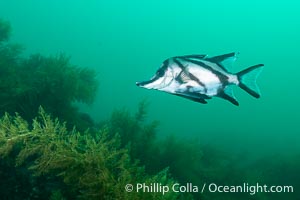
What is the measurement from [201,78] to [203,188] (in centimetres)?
533

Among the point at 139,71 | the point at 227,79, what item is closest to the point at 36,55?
the point at 227,79

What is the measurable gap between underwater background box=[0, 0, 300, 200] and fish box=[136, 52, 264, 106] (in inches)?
65.2

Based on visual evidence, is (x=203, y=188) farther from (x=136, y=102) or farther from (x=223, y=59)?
(x=136, y=102)

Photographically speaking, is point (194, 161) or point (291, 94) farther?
point (291, 94)

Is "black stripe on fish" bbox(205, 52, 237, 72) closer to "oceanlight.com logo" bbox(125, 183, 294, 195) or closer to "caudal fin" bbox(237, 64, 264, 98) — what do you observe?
"caudal fin" bbox(237, 64, 264, 98)

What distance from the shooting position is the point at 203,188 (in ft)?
24.3

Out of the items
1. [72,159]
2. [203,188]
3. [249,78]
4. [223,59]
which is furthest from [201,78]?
[203,188]

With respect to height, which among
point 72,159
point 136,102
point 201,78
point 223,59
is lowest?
point 72,159

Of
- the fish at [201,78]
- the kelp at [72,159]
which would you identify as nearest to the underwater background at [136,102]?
the kelp at [72,159]

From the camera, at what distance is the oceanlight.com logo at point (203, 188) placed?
378cm

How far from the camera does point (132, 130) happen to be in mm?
→ 9688

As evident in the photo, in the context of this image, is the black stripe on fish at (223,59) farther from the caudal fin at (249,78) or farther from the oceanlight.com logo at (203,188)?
the oceanlight.com logo at (203,188)

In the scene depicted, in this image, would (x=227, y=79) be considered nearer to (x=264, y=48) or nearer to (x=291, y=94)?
(x=291, y=94)

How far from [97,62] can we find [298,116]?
125 ft
